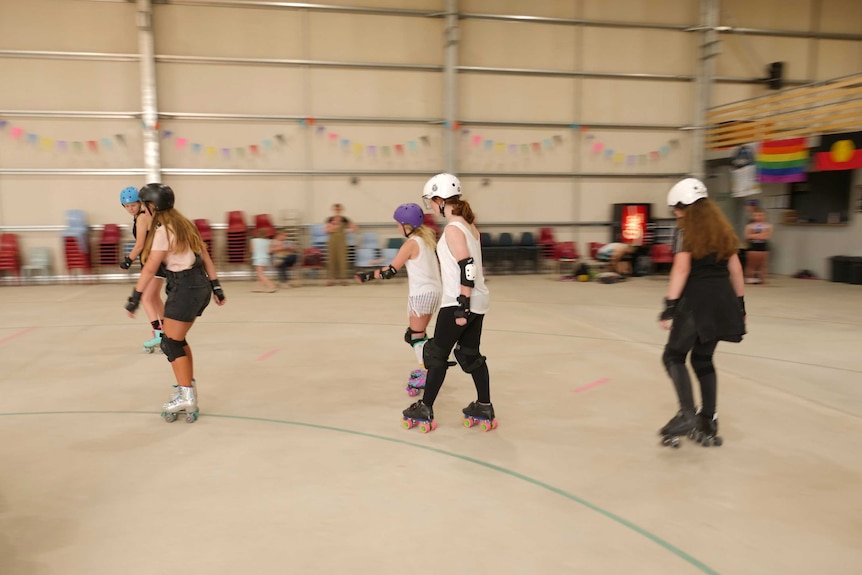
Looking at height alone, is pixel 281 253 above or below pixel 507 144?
below

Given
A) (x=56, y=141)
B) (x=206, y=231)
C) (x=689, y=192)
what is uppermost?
(x=56, y=141)

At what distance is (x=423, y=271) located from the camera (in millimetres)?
4188

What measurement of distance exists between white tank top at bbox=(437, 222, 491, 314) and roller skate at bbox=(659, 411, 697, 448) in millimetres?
1263

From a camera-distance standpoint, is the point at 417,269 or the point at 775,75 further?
the point at 775,75

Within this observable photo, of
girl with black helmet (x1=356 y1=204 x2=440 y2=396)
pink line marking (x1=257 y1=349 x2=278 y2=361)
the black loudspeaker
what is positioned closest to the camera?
girl with black helmet (x1=356 y1=204 x2=440 y2=396)

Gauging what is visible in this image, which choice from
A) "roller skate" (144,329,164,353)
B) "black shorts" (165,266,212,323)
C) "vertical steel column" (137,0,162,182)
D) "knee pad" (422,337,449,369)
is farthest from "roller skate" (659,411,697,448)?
"vertical steel column" (137,0,162,182)

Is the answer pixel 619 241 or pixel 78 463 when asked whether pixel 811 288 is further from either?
pixel 78 463

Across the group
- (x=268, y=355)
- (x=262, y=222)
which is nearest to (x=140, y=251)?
(x=268, y=355)

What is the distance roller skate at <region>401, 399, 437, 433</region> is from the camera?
3744 millimetres

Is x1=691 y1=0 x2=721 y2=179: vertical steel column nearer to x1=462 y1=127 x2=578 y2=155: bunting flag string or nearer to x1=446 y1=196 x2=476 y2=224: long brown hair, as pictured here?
x1=462 y1=127 x2=578 y2=155: bunting flag string

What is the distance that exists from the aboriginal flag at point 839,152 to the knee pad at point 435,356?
10279mm

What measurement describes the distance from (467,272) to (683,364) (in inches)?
53.7

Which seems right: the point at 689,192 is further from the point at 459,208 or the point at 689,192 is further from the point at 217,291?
the point at 217,291

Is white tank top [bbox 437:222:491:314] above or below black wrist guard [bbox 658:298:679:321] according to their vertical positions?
above
